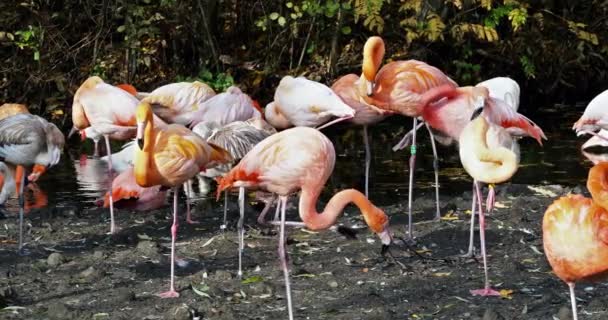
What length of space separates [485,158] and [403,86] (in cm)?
140

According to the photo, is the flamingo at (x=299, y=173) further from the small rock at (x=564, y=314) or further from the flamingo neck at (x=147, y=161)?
the small rock at (x=564, y=314)

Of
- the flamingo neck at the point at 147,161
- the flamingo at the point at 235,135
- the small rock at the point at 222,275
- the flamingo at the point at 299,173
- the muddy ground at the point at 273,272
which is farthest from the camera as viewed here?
the flamingo at the point at 235,135

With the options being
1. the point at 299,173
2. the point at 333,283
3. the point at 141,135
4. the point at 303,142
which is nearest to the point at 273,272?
the point at 333,283

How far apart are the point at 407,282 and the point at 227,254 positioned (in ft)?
4.21

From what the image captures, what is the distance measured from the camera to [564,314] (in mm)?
4805

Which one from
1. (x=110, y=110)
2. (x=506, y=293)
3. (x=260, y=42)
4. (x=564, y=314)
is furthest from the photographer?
(x=260, y=42)

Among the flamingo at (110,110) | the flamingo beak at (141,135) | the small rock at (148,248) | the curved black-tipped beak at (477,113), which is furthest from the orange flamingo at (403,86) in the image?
the flamingo beak at (141,135)

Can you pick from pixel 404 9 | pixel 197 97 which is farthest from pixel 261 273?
pixel 404 9

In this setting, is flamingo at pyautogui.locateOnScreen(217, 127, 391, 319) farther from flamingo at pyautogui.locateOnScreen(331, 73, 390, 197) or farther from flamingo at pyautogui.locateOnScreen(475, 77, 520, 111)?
flamingo at pyautogui.locateOnScreen(475, 77, 520, 111)

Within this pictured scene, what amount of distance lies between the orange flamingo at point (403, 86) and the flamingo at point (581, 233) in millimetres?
2230

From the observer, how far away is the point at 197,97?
26.7ft

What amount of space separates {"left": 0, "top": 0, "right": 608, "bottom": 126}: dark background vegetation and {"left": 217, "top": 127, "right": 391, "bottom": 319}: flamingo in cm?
638

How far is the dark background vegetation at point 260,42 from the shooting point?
12.7m

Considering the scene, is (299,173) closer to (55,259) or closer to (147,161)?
(147,161)
